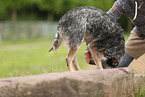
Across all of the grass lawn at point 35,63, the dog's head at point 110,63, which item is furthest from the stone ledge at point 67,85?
the grass lawn at point 35,63

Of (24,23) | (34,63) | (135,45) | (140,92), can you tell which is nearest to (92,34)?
(140,92)

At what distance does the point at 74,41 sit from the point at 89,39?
0.28 metres

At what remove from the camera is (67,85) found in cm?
211

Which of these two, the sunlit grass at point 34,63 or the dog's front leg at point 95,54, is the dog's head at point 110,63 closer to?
the dog's front leg at point 95,54

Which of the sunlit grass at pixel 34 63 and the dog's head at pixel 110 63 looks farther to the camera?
the sunlit grass at pixel 34 63

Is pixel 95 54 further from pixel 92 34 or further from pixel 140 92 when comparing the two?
pixel 140 92

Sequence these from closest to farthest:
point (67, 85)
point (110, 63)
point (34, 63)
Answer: point (67, 85)
point (110, 63)
point (34, 63)

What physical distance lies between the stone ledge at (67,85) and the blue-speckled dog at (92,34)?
1.70ft

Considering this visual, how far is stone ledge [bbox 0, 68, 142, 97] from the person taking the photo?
2111mm

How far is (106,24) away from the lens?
277 centimetres

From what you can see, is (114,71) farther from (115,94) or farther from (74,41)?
(74,41)

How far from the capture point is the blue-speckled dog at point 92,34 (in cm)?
262

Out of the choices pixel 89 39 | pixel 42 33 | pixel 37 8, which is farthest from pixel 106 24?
pixel 37 8

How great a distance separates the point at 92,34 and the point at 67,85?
86 cm
